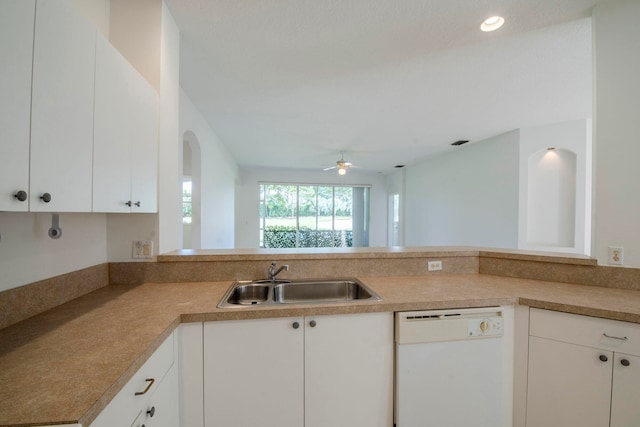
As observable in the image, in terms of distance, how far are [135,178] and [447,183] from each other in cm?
517

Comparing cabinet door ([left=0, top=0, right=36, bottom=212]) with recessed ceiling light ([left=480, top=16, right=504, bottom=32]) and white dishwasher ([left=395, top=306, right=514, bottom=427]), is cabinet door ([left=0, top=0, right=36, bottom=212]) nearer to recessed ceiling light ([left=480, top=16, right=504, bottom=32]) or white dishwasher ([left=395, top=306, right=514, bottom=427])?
white dishwasher ([left=395, top=306, right=514, bottom=427])

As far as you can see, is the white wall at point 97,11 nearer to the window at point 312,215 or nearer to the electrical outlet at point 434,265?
the electrical outlet at point 434,265

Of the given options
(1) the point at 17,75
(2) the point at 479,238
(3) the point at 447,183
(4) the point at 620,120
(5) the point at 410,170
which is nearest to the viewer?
(1) the point at 17,75

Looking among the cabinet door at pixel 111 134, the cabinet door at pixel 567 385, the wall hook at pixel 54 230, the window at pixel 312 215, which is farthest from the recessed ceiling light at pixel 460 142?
the wall hook at pixel 54 230

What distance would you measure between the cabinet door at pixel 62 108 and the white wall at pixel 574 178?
455cm

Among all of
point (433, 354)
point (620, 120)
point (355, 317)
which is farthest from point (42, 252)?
point (620, 120)

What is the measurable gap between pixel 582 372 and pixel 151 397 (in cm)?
188

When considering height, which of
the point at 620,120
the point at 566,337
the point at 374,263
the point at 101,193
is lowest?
the point at 566,337

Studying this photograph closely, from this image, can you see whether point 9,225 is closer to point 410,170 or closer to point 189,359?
point 189,359

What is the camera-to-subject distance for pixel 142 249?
1.54 m

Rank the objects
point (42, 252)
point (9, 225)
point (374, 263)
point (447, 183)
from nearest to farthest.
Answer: point (9, 225), point (42, 252), point (374, 263), point (447, 183)

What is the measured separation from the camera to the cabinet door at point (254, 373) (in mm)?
1140

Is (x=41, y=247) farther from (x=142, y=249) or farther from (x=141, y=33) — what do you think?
(x=141, y=33)

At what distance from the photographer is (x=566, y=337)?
124 cm
